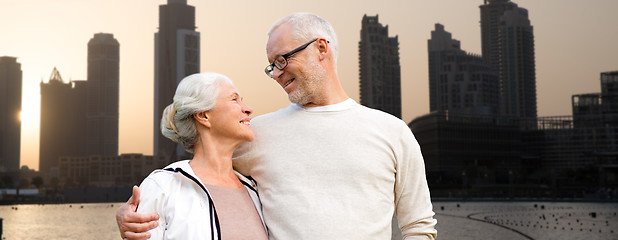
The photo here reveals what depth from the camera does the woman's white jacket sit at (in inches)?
137

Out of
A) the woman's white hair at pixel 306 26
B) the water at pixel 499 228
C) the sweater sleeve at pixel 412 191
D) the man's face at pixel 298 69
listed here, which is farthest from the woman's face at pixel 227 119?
the water at pixel 499 228

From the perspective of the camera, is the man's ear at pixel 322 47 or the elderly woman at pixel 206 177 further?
the man's ear at pixel 322 47

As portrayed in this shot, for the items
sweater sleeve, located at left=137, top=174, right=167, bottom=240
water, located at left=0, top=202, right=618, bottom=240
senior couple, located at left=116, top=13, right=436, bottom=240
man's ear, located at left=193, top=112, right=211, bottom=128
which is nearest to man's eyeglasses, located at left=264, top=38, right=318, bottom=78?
senior couple, located at left=116, top=13, right=436, bottom=240

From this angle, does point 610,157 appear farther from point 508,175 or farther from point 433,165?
point 433,165

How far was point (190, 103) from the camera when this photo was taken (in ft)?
12.6

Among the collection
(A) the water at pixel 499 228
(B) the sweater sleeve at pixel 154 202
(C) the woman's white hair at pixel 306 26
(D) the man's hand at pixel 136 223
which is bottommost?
(A) the water at pixel 499 228

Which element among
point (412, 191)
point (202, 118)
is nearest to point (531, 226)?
point (412, 191)

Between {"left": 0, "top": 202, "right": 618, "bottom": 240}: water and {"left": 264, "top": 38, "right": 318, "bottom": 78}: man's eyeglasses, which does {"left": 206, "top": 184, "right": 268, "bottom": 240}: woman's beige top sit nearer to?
{"left": 264, "top": 38, "right": 318, "bottom": 78}: man's eyeglasses

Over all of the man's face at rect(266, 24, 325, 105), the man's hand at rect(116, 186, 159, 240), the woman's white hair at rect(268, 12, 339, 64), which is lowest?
the man's hand at rect(116, 186, 159, 240)

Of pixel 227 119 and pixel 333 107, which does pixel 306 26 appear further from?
pixel 227 119

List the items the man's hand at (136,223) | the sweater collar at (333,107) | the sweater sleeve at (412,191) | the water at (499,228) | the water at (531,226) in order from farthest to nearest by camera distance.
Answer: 1. the water at (499,228)
2. the water at (531,226)
3. the sweater collar at (333,107)
4. the sweater sleeve at (412,191)
5. the man's hand at (136,223)

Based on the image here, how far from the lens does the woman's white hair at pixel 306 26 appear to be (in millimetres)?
3848

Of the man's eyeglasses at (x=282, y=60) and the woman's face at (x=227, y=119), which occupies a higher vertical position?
the man's eyeglasses at (x=282, y=60)

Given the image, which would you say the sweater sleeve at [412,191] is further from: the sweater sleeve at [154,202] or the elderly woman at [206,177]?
the sweater sleeve at [154,202]
